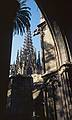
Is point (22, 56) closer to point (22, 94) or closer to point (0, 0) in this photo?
point (22, 94)

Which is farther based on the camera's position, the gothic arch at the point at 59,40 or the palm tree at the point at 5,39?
the gothic arch at the point at 59,40

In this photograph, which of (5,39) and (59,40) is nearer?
(5,39)

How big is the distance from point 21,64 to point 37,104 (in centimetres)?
3251

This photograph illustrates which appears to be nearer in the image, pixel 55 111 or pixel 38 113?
pixel 55 111

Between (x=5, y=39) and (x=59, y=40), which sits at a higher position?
(x=59, y=40)

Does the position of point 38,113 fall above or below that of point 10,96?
below

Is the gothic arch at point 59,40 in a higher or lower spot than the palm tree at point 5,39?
higher

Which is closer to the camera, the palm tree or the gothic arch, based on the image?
the palm tree

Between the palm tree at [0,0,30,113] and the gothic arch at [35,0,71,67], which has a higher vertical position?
the gothic arch at [35,0,71,67]

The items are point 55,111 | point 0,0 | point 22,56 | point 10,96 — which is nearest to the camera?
point 0,0

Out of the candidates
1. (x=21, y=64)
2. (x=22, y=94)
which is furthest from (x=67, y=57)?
(x=21, y=64)

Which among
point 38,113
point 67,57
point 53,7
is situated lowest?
point 38,113

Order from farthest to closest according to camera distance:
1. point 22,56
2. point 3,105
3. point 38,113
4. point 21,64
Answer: point 22,56, point 21,64, point 38,113, point 3,105

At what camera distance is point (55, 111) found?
9.70 meters
